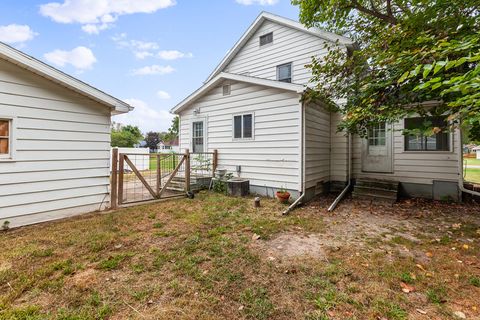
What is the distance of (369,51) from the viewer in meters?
5.43

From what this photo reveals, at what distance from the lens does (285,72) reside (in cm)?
933

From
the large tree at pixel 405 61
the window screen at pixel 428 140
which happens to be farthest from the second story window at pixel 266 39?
the window screen at pixel 428 140

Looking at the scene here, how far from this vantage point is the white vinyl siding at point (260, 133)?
655 cm

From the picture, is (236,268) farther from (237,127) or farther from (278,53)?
(278,53)

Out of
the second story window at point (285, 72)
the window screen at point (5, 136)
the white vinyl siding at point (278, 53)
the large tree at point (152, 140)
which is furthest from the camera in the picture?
the large tree at point (152, 140)

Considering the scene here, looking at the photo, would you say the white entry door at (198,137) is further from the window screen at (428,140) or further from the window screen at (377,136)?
the window screen at (428,140)

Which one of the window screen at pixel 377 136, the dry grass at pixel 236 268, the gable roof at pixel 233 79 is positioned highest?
the gable roof at pixel 233 79

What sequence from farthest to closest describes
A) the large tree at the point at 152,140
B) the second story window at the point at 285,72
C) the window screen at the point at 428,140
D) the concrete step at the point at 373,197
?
the large tree at the point at 152,140, the second story window at the point at 285,72, the window screen at the point at 428,140, the concrete step at the point at 373,197

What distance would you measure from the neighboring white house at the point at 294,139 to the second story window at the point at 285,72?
0.04 meters

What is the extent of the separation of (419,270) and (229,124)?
6.34m

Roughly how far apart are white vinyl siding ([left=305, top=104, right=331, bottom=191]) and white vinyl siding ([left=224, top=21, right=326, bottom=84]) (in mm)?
1986

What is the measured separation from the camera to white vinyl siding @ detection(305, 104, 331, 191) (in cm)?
668

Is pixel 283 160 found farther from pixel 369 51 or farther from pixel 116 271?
pixel 116 271

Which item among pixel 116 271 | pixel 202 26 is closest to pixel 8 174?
pixel 116 271
